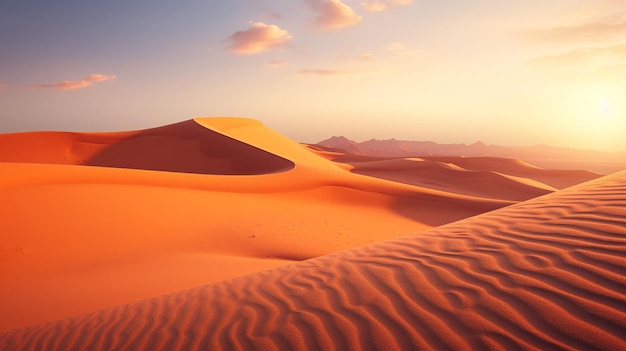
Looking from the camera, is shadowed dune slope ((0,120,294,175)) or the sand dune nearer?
the sand dune

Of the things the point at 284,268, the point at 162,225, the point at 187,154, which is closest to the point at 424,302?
the point at 284,268

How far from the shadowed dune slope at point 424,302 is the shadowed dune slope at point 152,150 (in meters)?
16.7

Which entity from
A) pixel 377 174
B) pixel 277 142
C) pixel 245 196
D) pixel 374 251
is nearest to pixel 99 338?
pixel 374 251

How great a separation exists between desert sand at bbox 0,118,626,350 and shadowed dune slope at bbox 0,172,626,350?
12 millimetres

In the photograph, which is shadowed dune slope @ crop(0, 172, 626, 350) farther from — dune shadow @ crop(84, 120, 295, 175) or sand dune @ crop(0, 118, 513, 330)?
dune shadow @ crop(84, 120, 295, 175)

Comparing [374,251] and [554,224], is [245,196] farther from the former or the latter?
[554,224]

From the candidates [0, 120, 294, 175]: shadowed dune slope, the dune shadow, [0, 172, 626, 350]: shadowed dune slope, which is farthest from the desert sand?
[0, 120, 294, 175]: shadowed dune slope

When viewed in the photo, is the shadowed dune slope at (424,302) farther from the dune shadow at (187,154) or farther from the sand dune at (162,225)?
the dune shadow at (187,154)

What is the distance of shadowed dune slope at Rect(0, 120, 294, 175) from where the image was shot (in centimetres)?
2230

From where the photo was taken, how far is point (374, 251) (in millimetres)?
3871

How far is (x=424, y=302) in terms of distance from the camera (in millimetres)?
2311

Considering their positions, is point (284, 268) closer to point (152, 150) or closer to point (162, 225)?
point (162, 225)

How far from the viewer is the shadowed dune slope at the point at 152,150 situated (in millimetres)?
22297

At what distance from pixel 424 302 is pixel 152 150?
27.6m
